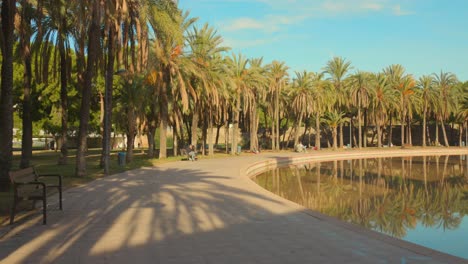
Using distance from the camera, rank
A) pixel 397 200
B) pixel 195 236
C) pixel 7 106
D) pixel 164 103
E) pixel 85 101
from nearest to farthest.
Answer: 1. pixel 195 236
2. pixel 7 106
3. pixel 397 200
4. pixel 85 101
5. pixel 164 103

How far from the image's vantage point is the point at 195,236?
660 centimetres

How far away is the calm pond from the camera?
9469 millimetres

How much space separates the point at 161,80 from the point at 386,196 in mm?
17360

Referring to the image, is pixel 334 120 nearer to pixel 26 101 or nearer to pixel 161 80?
pixel 161 80

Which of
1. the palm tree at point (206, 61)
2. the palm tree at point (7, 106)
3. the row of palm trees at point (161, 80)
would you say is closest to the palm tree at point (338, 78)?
the row of palm trees at point (161, 80)

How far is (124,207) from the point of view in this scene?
940cm

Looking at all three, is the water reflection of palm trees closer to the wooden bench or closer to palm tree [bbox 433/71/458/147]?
the wooden bench

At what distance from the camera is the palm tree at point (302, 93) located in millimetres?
48719

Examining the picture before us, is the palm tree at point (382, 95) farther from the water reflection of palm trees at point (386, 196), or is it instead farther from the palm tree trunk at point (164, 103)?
the palm tree trunk at point (164, 103)

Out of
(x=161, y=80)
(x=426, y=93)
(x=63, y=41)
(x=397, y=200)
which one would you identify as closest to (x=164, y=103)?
(x=161, y=80)

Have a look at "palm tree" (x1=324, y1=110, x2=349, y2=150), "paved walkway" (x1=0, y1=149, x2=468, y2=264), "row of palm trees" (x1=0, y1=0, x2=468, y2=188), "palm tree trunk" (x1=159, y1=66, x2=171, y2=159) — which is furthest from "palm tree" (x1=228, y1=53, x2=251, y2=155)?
"paved walkway" (x1=0, y1=149, x2=468, y2=264)

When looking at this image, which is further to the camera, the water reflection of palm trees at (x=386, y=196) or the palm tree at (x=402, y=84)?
the palm tree at (x=402, y=84)

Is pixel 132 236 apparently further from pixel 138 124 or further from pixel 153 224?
pixel 138 124

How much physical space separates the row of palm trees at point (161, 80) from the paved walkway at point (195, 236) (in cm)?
412
